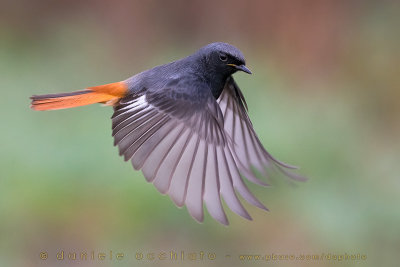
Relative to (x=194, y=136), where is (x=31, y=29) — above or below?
above

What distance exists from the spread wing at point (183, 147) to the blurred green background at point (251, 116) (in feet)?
5.54

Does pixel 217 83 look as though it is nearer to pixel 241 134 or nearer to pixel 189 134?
pixel 189 134

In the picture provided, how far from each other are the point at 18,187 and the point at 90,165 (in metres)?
0.63

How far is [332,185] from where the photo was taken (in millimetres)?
5969

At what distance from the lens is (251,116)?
270 inches

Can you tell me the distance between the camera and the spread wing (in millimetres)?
3379

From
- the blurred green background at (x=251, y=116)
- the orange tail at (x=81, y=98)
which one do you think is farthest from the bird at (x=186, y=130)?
the blurred green background at (x=251, y=116)

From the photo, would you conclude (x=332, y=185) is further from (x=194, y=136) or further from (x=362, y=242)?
(x=194, y=136)

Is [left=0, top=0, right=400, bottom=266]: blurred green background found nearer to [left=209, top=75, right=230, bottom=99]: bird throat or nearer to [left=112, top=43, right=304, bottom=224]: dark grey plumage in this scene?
[left=112, top=43, right=304, bottom=224]: dark grey plumage

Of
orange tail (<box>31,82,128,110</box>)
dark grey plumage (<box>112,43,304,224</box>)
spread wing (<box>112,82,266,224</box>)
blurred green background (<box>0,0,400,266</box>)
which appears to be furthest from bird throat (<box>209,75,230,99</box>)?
blurred green background (<box>0,0,400,266</box>)

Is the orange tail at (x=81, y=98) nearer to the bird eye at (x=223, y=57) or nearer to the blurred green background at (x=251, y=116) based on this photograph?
the bird eye at (x=223, y=57)

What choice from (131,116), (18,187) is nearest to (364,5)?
(18,187)

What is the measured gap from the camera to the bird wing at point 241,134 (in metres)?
4.36

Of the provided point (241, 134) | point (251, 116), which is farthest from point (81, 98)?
point (251, 116)
